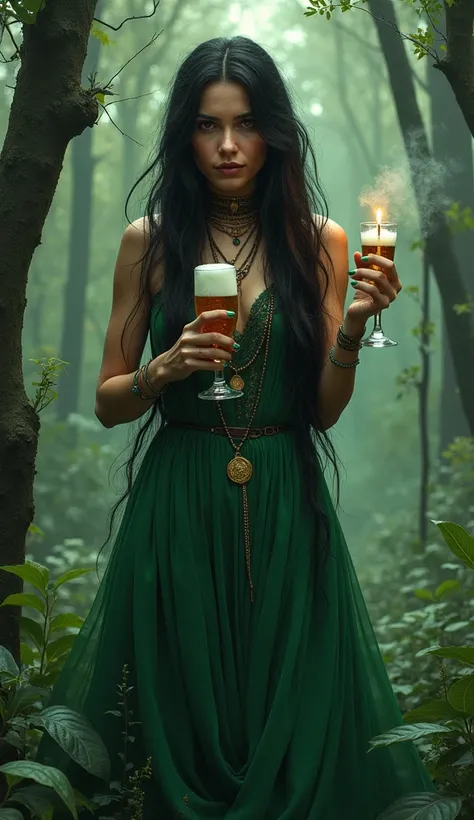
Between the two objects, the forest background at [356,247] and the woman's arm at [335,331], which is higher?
the forest background at [356,247]

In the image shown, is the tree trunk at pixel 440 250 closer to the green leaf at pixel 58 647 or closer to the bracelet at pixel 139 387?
the green leaf at pixel 58 647

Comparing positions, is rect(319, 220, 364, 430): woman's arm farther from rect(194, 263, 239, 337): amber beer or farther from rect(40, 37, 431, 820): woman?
rect(194, 263, 239, 337): amber beer

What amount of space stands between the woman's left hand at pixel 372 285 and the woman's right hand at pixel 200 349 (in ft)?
1.05

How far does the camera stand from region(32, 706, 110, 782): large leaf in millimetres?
2650

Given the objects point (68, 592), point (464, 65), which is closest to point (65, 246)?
point (68, 592)

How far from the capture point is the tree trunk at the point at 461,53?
11.0 feet

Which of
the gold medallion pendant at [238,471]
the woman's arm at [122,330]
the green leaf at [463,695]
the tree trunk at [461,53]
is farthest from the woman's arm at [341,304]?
the green leaf at [463,695]

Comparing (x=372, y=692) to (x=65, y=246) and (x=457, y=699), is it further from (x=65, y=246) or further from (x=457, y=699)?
(x=65, y=246)

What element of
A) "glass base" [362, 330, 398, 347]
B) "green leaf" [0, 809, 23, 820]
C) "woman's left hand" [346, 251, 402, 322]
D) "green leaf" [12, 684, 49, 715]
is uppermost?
"woman's left hand" [346, 251, 402, 322]

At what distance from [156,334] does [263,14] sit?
→ 1811 cm

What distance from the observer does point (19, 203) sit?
3121mm

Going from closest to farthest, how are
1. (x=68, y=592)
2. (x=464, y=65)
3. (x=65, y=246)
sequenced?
(x=464, y=65) → (x=68, y=592) → (x=65, y=246)

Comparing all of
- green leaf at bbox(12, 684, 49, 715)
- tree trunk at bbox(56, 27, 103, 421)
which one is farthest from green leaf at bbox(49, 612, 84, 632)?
tree trunk at bbox(56, 27, 103, 421)

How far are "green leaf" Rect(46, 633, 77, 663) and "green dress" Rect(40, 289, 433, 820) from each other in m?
0.35
